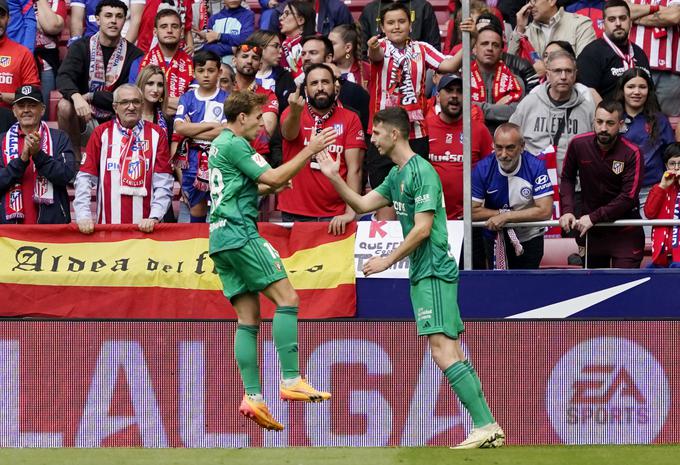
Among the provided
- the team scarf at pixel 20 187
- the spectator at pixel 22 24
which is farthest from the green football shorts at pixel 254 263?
the spectator at pixel 22 24

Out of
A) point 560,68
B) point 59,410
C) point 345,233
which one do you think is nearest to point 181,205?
point 345,233

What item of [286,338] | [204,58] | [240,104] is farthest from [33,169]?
[286,338]

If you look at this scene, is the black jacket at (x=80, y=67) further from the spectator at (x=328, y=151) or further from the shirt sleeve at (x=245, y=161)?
the shirt sleeve at (x=245, y=161)

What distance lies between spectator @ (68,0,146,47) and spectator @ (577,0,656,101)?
476 cm

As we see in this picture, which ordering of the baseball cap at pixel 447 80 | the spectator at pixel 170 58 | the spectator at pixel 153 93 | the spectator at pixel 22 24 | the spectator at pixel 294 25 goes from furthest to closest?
1. the spectator at pixel 22 24
2. the spectator at pixel 294 25
3. the spectator at pixel 170 58
4. the spectator at pixel 153 93
5. the baseball cap at pixel 447 80

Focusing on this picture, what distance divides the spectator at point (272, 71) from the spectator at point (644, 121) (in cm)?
312

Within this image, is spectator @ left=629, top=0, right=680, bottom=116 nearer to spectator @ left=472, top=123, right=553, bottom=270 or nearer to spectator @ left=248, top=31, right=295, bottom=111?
spectator @ left=472, top=123, right=553, bottom=270

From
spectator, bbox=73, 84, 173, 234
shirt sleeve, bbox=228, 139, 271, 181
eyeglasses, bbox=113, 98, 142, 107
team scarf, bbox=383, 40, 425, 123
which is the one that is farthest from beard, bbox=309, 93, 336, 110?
shirt sleeve, bbox=228, 139, 271, 181

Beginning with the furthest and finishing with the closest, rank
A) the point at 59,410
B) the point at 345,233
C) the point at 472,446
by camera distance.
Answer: the point at 345,233 < the point at 59,410 < the point at 472,446

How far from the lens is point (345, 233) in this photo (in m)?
9.62

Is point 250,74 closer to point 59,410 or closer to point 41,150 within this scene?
point 41,150

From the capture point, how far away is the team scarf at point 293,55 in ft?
Answer: 39.7

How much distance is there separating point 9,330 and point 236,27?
522cm

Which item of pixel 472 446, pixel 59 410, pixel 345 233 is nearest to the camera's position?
pixel 472 446
